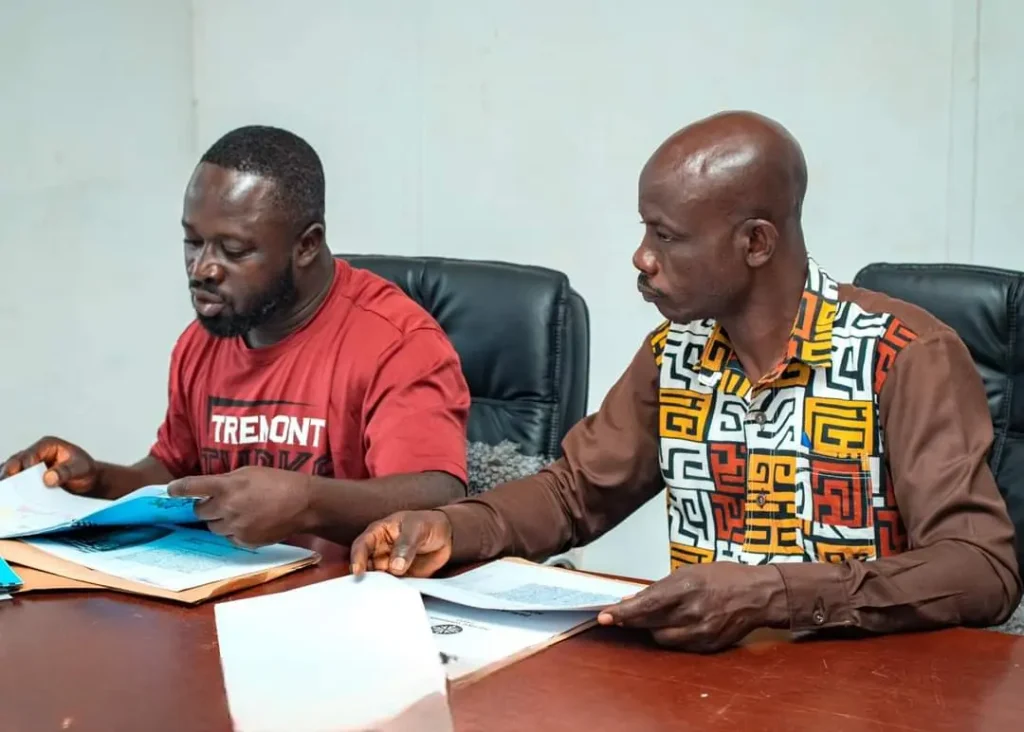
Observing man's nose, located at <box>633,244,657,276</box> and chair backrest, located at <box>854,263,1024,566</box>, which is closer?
man's nose, located at <box>633,244,657,276</box>

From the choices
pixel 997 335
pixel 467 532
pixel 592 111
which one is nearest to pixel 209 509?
pixel 467 532

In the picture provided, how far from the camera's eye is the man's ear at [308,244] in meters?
1.86

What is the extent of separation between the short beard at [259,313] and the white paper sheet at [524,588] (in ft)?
2.07

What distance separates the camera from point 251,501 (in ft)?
4.53

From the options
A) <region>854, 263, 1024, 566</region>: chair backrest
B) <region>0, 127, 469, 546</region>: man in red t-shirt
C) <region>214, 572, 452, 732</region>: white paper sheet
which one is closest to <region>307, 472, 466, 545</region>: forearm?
<region>0, 127, 469, 546</region>: man in red t-shirt

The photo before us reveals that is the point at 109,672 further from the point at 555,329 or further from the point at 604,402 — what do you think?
Result: the point at 555,329

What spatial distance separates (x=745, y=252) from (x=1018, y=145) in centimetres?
113

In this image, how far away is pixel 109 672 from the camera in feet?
3.58

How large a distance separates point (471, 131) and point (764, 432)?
170 centimetres

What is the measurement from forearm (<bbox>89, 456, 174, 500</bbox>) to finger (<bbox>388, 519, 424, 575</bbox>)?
626mm

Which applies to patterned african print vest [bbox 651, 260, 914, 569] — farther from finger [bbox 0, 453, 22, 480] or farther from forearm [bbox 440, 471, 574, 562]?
finger [bbox 0, 453, 22, 480]

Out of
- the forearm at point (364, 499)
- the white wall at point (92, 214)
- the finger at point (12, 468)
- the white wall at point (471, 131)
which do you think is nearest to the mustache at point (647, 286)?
the forearm at point (364, 499)

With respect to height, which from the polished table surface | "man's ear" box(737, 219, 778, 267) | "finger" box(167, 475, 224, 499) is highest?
"man's ear" box(737, 219, 778, 267)

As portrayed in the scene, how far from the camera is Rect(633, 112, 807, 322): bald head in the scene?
1.44 meters
